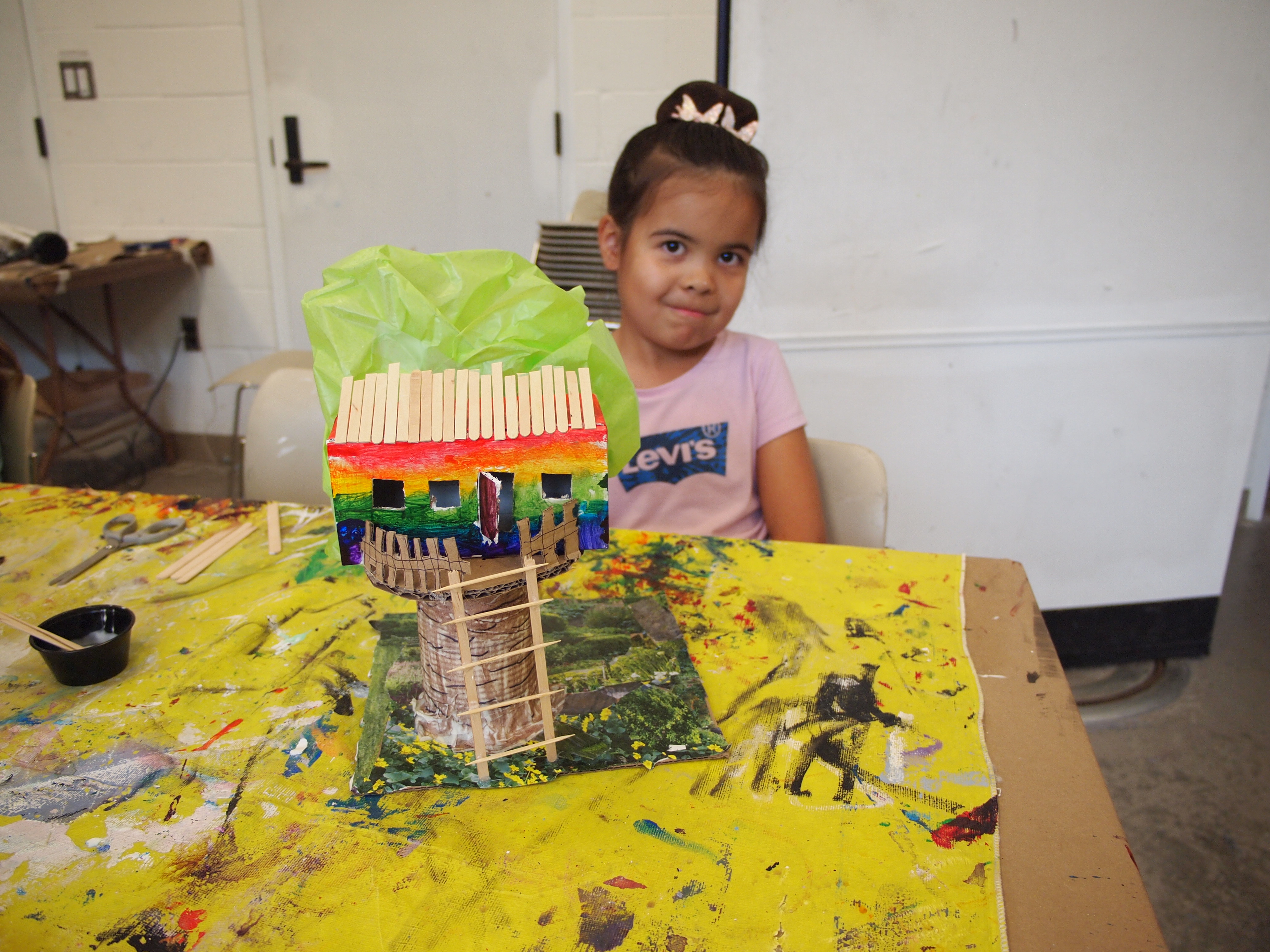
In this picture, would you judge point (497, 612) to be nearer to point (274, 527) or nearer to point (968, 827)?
point (968, 827)

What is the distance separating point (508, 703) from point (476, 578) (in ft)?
0.35

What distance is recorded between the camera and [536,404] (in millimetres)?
667

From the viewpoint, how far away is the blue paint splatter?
1.99ft

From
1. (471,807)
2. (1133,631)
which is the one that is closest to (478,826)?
(471,807)

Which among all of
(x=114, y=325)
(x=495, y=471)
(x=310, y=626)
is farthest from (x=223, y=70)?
(x=495, y=471)

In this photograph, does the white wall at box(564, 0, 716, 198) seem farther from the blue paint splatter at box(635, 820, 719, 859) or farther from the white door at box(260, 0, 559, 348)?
the blue paint splatter at box(635, 820, 719, 859)

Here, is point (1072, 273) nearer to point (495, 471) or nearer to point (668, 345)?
point (668, 345)

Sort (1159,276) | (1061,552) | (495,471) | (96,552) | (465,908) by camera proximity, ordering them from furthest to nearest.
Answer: (1061,552), (1159,276), (96,552), (495,471), (465,908)

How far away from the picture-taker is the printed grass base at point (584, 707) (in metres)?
0.69

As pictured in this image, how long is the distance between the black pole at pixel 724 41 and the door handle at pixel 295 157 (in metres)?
1.90

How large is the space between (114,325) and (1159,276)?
3698 mm

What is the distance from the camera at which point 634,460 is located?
4.51ft

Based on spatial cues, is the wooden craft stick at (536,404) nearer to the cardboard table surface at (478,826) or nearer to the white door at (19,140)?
the cardboard table surface at (478,826)

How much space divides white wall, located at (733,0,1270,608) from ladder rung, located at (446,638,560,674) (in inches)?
57.1
